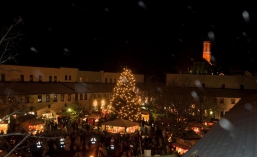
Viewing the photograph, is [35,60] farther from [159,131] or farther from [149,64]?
[149,64]

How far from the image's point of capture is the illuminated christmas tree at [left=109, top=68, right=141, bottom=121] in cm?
2909

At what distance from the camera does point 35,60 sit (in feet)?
172

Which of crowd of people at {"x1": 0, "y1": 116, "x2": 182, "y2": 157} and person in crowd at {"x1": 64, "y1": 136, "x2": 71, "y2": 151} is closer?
crowd of people at {"x1": 0, "y1": 116, "x2": 182, "y2": 157}

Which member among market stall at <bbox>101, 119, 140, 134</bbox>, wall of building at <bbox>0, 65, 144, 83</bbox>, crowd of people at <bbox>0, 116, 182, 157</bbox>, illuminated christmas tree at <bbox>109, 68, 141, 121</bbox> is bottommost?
crowd of people at <bbox>0, 116, 182, 157</bbox>

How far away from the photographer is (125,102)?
2955 cm

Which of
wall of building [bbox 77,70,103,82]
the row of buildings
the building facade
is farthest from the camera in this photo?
wall of building [bbox 77,70,103,82]

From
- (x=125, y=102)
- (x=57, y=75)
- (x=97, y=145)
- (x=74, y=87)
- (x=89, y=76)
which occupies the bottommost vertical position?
(x=97, y=145)

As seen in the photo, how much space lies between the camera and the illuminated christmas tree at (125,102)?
2909 centimetres

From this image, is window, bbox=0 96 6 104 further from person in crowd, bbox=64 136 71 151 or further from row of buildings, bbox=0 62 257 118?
person in crowd, bbox=64 136 71 151

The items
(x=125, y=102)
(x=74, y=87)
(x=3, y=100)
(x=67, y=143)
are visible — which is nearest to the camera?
(x=67, y=143)

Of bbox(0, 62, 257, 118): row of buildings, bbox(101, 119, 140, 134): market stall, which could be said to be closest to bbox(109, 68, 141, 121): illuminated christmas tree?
bbox(0, 62, 257, 118): row of buildings

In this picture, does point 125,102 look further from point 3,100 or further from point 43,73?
point 43,73

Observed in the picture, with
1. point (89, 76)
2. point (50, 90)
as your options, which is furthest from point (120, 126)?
point (89, 76)

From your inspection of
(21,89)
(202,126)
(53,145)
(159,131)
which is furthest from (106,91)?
(53,145)
